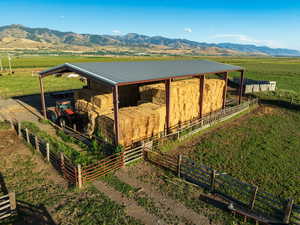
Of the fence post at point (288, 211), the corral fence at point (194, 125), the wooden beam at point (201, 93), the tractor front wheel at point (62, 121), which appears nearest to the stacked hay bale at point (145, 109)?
the wooden beam at point (201, 93)

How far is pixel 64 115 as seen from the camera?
18.2m

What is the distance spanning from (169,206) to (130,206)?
1707 mm

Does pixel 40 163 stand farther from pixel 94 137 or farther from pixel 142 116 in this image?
pixel 142 116

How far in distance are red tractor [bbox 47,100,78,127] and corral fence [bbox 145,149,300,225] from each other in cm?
846

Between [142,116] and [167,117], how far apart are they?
269 centimetres

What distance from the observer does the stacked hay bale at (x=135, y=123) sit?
47.2ft

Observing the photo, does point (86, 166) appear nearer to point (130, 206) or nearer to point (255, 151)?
point (130, 206)

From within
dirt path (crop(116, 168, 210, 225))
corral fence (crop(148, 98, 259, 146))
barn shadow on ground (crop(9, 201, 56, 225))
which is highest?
corral fence (crop(148, 98, 259, 146))

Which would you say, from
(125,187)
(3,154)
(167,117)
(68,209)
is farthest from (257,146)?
(3,154)

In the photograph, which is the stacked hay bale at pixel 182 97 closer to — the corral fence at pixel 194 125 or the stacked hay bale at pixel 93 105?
the corral fence at pixel 194 125

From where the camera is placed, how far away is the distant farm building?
14148 mm

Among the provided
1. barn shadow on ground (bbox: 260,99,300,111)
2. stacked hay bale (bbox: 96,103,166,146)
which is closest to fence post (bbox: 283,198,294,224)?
stacked hay bale (bbox: 96,103,166,146)

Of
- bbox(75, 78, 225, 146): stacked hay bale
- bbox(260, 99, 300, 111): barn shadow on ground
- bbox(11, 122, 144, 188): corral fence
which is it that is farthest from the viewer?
bbox(260, 99, 300, 111): barn shadow on ground

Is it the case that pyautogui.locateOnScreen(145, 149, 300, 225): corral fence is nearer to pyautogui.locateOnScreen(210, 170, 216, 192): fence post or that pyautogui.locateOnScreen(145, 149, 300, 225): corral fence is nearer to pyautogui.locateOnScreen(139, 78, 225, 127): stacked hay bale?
pyautogui.locateOnScreen(210, 170, 216, 192): fence post
